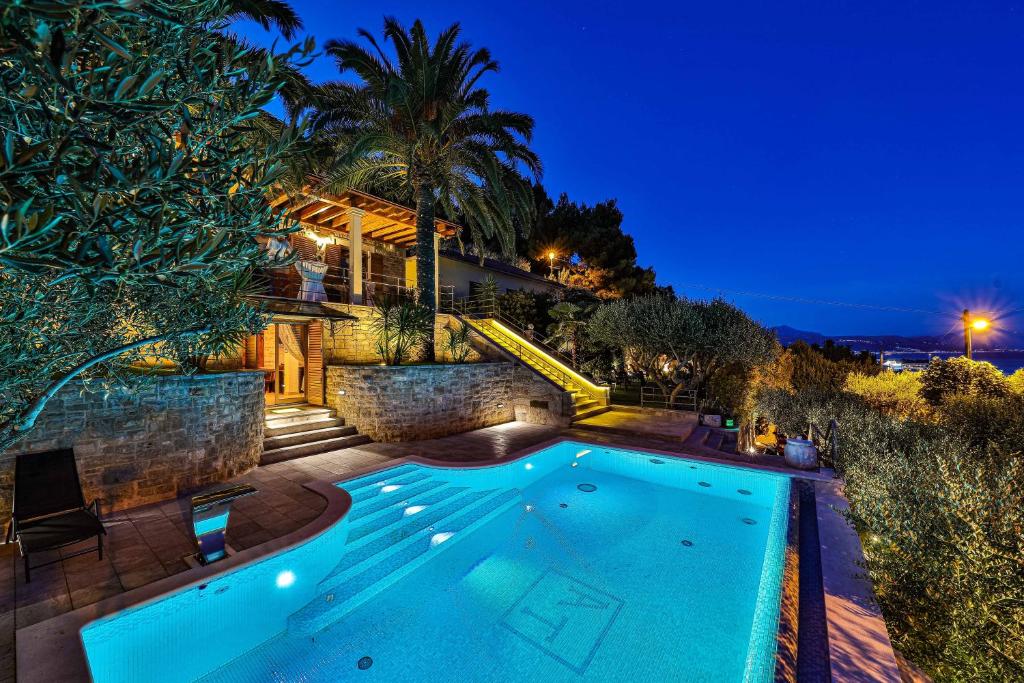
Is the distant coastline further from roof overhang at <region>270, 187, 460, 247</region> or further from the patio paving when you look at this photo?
roof overhang at <region>270, 187, 460, 247</region>

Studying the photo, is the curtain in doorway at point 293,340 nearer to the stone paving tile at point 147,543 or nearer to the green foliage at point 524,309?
the stone paving tile at point 147,543

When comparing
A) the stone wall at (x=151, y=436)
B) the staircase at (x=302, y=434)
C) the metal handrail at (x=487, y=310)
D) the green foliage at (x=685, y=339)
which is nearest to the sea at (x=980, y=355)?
the green foliage at (x=685, y=339)

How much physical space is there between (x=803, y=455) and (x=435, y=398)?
874 centimetres

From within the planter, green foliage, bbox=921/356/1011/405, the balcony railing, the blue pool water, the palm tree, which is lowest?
the blue pool water

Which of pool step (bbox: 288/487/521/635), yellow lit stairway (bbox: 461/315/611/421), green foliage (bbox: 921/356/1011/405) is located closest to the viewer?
pool step (bbox: 288/487/521/635)

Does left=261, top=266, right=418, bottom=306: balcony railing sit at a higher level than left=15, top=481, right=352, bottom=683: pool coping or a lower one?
higher

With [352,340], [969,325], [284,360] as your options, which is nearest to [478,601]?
[352,340]

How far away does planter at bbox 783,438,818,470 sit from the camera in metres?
8.40

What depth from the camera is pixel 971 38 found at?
40594 mm

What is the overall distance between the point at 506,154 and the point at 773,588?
11332 millimetres

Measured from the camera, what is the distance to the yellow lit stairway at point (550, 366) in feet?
45.4

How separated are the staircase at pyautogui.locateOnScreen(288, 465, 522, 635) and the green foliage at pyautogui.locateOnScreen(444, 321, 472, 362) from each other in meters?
5.76

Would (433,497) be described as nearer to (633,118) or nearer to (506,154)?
Result: (506,154)

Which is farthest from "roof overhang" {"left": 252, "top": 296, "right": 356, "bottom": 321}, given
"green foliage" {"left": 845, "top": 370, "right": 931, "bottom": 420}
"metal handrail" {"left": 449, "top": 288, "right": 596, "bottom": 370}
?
"green foliage" {"left": 845, "top": 370, "right": 931, "bottom": 420}
